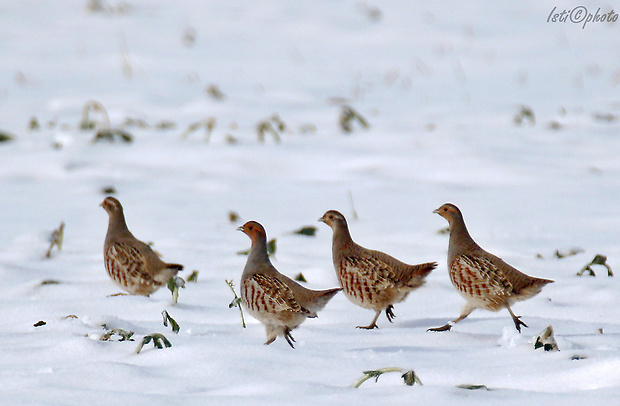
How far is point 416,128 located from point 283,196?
9.15 feet

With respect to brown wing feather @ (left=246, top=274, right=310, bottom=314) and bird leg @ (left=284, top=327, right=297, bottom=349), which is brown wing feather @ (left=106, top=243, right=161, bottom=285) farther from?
bird leg @ (left=284, top=327, right=297, bottom=349)

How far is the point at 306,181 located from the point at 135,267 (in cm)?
318

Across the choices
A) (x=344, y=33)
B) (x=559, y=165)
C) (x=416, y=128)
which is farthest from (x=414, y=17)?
(x=559, y=165)

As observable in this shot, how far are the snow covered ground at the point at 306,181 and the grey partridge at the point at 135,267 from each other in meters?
0.13

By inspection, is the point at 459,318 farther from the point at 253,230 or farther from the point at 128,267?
the point at 128,267

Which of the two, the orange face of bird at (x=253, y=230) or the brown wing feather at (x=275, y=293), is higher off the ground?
the orange face of bird at (x=253, y=230)

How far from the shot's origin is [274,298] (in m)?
4.09

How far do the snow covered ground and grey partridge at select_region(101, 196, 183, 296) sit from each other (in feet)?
0.41

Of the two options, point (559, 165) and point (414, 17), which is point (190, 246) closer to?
point (559, 165)

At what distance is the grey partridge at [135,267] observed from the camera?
504cm

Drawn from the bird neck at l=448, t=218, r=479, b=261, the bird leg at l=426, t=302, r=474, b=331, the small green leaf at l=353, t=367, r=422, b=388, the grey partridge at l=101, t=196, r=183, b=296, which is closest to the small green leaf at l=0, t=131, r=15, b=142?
the grey partridge at l=101, t=196, r=183, b=296

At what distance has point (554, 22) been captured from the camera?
15656 mm

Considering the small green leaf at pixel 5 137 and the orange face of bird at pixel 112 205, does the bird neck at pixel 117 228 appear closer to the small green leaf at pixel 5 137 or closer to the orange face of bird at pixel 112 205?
the orange face of bird at pixel 112 205

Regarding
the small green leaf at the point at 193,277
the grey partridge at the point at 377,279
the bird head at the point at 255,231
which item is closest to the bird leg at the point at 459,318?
the grey partridge at the point at 377,279
